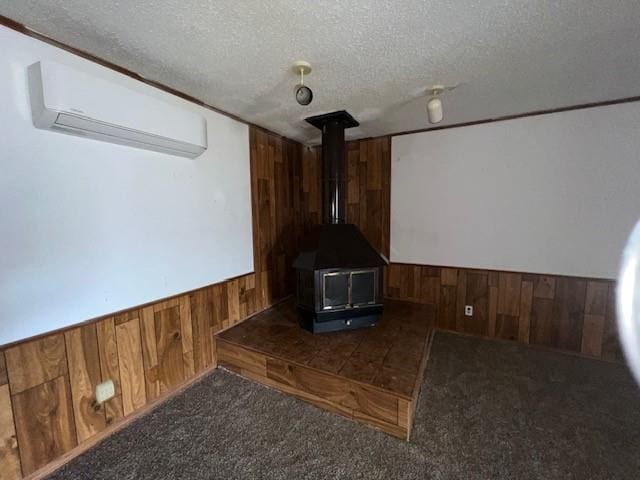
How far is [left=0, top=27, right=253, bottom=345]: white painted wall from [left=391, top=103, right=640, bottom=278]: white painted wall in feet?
6.72

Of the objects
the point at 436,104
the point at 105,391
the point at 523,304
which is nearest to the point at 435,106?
the point at 436,104

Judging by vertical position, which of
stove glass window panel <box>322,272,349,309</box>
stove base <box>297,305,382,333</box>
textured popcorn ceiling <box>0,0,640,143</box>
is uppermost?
→ textured popcorn ceiling <box>0,0,640,143</box>

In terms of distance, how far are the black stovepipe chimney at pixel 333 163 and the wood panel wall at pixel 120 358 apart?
26.8 inches

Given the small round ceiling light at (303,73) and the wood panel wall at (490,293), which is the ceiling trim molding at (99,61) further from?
the wood panel wall at (490,293)

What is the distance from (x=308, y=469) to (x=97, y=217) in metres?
1.77

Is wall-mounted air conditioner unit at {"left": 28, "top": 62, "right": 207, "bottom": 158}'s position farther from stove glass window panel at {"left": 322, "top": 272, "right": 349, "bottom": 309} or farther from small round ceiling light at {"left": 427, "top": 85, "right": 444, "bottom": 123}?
small round ceiling light at {"left": 427, "top": 85, "right": 444, "bottom": 123}

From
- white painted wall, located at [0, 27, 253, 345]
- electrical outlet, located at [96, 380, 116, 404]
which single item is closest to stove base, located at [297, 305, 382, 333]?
white painted wall, located at [0, 27, 253, 345]

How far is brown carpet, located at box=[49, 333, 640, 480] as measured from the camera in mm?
1314

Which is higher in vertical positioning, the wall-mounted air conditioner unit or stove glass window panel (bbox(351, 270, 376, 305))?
the wall-mounted air conditioner unit

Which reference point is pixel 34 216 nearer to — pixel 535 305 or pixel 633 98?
pixel 535 305

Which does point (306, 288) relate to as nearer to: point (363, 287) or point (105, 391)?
point (363, 287)

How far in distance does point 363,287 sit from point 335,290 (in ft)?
0.85

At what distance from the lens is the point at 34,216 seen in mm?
1274

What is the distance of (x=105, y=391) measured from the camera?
5.02 feet
